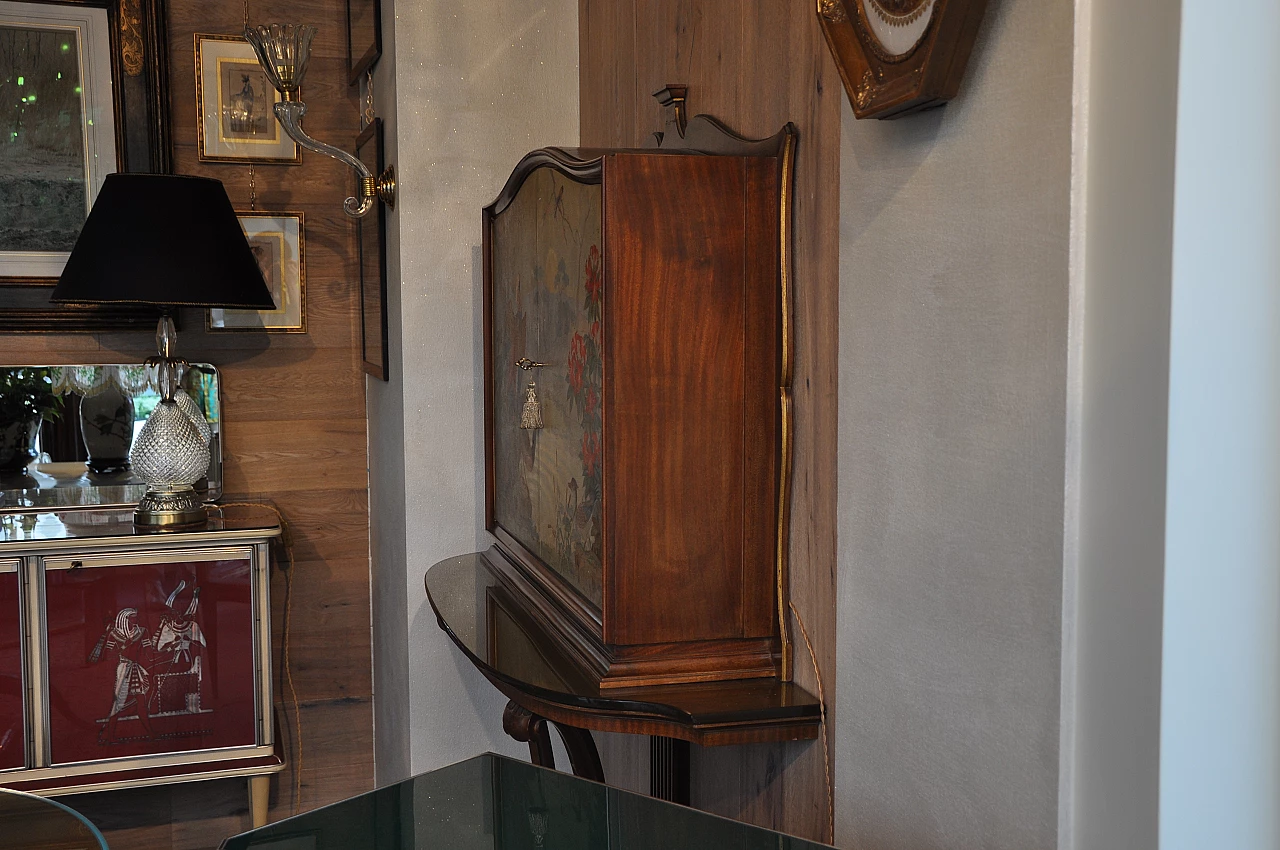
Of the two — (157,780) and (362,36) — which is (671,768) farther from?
(362,36)

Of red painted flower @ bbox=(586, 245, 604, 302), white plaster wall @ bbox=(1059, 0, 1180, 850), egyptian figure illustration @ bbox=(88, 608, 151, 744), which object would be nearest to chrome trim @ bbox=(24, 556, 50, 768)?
egyptian figure illustration @ bbox=(88, 608, 151, 744)

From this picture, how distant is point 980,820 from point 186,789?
2.55 m

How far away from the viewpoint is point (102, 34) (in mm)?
2754

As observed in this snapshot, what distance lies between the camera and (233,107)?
2.87 m

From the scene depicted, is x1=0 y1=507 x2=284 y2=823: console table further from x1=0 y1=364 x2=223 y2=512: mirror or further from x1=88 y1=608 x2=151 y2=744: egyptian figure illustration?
x1=0 y1=364 x2=223 y2=512: mirror

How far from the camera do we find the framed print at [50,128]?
272 centimetres

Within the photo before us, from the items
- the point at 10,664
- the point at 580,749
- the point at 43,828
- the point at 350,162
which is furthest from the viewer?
the point at 10,664

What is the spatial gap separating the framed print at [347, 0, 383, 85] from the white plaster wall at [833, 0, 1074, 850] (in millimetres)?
1610

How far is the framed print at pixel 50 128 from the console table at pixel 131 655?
70 centimetres

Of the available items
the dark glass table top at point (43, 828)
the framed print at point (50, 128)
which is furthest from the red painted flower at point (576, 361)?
the framed print at point (50, 128)

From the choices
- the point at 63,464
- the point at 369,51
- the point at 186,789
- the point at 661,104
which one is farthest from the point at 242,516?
the point at 661,104

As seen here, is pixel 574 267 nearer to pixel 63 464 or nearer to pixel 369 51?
pixel 369 51

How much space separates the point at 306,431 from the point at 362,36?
101 centimetres

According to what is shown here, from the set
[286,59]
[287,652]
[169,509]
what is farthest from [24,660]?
[286,59]
